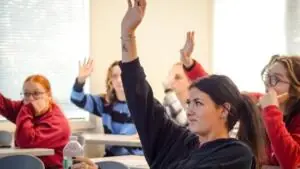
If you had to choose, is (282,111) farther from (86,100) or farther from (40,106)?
(86,100)

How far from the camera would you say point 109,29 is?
15.9 feet

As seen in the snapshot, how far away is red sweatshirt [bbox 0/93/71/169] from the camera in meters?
3.79

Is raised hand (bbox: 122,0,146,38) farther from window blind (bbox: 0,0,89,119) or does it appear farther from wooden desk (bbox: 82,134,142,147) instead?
window blind (bbox: 0,0,89,119)

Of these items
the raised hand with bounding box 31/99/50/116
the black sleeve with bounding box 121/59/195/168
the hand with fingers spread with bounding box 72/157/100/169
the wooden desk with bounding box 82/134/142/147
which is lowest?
the wooden desk with bounding box 82/134/142/147

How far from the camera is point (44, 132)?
3.85 m

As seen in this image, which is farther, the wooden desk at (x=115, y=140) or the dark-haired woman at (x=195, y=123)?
the wooden desk at (x=115, y=140)

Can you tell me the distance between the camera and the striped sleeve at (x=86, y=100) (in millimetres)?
4488

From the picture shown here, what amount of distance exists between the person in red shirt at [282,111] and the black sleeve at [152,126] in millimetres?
608

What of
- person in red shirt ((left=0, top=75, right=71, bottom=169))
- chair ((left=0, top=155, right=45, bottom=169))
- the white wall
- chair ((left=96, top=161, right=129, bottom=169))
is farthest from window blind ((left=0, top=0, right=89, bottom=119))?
chair ((left=96, top=161, right=129, bottom=169))

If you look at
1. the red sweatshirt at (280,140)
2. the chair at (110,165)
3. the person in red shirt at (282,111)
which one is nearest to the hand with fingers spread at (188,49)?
the person in red shirt at (282,111)

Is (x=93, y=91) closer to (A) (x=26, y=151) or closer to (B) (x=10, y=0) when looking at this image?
(B) (x=10, y=0)

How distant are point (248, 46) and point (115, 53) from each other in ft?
4.27

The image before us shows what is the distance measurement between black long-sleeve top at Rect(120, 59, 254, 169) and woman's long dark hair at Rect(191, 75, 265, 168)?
0.13 metres

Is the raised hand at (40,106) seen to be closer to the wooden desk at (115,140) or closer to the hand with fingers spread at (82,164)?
the wooden desk at (115,140)
